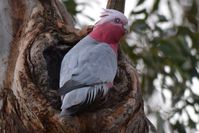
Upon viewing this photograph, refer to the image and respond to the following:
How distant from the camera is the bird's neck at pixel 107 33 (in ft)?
8.65

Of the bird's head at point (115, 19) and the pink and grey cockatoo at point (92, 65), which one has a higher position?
the bird's head at point (115, 19)

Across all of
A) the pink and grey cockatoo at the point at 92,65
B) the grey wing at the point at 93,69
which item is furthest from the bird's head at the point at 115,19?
the grey wing at the point at 93,69

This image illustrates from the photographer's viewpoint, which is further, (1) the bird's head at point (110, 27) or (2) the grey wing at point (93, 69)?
(1) the bird's head at point (110, 27)

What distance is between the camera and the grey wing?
2395mm

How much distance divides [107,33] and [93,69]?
9.1 inches

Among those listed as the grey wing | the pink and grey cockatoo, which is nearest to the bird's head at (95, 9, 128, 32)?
the pink and grey cockatoo

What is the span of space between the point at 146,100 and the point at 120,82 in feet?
4.05

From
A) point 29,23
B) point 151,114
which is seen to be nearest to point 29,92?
point 29,23

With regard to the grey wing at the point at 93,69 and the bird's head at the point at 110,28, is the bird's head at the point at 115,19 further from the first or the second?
the grey wing at the point at 93,69

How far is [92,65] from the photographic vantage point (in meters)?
2.48

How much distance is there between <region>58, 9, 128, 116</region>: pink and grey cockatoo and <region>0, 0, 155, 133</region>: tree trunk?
63 millimetres

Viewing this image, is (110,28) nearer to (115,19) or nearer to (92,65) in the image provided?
(115,19)

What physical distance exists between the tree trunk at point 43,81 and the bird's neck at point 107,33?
0.07 meters

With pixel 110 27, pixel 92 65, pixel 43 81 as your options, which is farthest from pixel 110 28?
pixel 43 81
